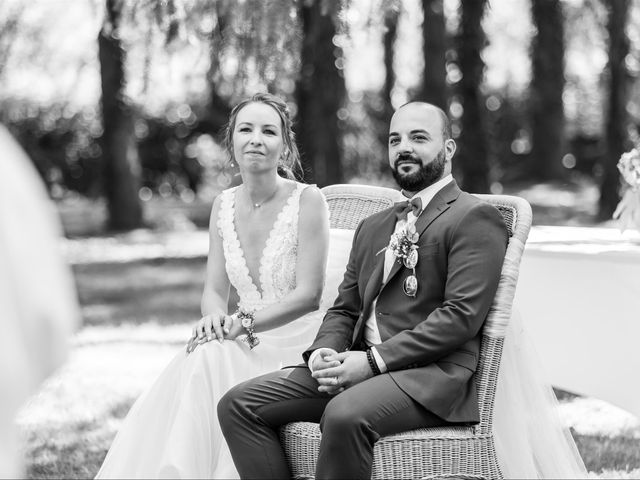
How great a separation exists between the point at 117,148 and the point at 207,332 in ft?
45.4

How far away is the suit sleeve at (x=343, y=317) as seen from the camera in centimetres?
363

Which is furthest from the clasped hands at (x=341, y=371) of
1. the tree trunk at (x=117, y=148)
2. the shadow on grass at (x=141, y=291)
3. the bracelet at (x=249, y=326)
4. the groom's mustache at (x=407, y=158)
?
the tree trunk at (x=117, y=148)

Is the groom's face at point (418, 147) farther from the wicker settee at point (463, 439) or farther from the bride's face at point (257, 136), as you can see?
the bride's face at point (257, 136)

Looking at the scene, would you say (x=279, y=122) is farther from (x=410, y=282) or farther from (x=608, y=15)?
(x=608, y=15)

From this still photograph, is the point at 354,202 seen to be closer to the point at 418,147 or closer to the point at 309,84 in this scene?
the point at 418,147

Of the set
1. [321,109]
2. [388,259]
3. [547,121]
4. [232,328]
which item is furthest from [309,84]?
[547,121]

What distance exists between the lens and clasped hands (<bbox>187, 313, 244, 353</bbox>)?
12.6ft

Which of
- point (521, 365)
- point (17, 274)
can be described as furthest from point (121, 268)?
point (17, 274)

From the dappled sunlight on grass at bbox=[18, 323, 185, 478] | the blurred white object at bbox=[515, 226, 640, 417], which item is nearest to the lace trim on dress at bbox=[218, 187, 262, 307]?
the dappled sunlight on grass at bbox=[18, 323, 185, 478]

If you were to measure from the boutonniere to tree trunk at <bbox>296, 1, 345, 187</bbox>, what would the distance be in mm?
5355

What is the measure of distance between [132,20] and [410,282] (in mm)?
3896

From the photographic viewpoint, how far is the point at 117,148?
1719cm

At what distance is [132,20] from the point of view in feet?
21.7

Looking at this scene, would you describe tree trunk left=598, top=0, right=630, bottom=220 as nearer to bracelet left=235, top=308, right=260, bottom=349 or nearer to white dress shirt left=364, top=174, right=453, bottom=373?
white dress shirt left=364, top=174, right=453, bottom=373
